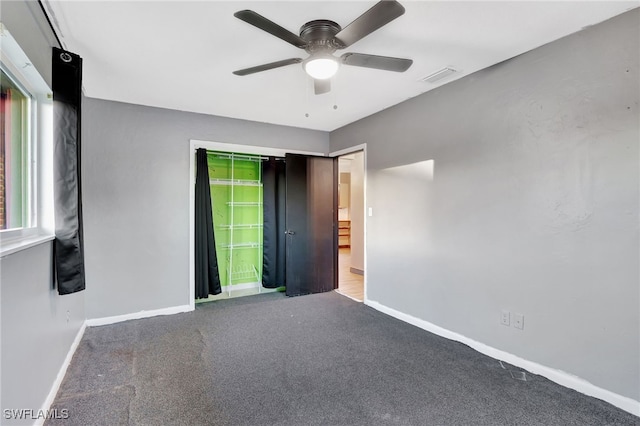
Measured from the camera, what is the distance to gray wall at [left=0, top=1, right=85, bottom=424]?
1.42 meters

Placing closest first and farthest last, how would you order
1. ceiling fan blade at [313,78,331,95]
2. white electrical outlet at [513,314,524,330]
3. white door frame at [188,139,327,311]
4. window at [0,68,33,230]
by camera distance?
window at [0,68,33,230] → ceiling fan blade at [313,78,331,95] → white electrical outlet at [513,314,524,330] → white door frame at [188,139,327,311]

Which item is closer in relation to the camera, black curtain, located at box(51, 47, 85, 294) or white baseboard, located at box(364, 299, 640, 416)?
white baseboard, located at box(364, 299, 640, 416)

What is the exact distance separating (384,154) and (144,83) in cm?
258

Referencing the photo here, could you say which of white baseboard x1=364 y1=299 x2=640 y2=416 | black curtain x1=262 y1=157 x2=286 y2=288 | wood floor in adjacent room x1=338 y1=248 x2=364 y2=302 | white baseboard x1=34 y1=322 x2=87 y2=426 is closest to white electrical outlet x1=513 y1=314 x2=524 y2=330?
white baseboard x1=364 y1=299 x2=640 y2=416

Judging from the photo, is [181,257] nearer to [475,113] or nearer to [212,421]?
[212,421]

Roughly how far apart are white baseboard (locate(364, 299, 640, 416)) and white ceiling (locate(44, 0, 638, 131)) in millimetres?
2341

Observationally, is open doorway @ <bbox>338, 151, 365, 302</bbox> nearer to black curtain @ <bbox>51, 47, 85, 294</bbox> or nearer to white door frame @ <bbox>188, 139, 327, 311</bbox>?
white door frame @ <bbox>188, 139, 327, 311</bbox>

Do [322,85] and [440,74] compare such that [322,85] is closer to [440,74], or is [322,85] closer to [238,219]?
[440,74]

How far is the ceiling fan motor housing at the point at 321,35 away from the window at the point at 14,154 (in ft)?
5.40

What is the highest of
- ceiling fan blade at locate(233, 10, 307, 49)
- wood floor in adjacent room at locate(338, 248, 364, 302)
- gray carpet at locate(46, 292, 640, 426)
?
ceiling fan blade at locate(233, 10, 307, 49)

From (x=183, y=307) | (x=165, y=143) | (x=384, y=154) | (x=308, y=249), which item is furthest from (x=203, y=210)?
(x=384, y=154)

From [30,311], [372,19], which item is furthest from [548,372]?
[30,311]

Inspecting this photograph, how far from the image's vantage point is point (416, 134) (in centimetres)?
330

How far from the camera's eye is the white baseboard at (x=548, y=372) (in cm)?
191
